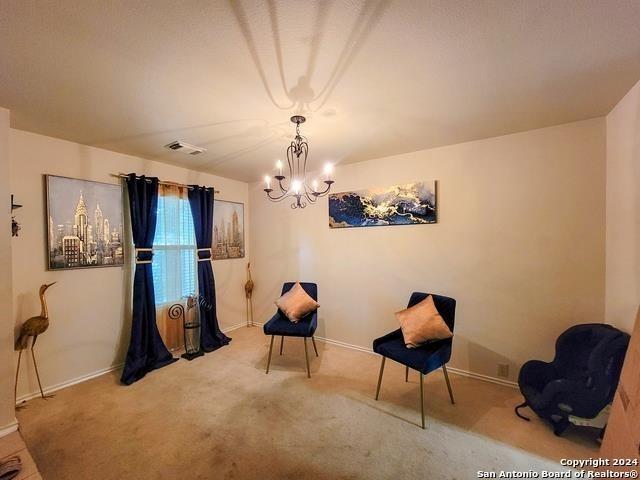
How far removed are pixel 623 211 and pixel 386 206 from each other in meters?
1.95

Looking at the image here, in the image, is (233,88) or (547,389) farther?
(547,389)

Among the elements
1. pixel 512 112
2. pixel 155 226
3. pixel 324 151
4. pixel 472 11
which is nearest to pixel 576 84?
pixel 512 112

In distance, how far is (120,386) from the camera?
269 cm

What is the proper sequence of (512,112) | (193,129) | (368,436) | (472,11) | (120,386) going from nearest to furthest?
(472,11) → (368,436) → (512,112) → (193,129) → (120,386)

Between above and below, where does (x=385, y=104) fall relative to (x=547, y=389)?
above

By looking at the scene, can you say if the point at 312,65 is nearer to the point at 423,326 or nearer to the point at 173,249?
the point at 423,326

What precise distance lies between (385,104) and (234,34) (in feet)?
3.82

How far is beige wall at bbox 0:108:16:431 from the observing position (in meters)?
2.00

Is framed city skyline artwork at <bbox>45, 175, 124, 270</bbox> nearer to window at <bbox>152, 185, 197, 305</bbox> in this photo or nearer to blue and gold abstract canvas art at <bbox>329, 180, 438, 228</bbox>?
window at <bbox>152, 185, 197, 305</bbox>

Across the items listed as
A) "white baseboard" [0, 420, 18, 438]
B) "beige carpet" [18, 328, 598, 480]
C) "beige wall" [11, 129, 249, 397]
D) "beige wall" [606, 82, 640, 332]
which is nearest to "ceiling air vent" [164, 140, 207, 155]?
"beige wall" [11, 129, 249, 397]

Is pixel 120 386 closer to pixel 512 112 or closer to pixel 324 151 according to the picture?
pixel 324 151

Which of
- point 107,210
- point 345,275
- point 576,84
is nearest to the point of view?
point 576,84

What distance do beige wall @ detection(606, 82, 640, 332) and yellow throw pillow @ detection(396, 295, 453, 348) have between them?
1226mm

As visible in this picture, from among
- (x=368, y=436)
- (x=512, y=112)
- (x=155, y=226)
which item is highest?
(x=512, y=112)
